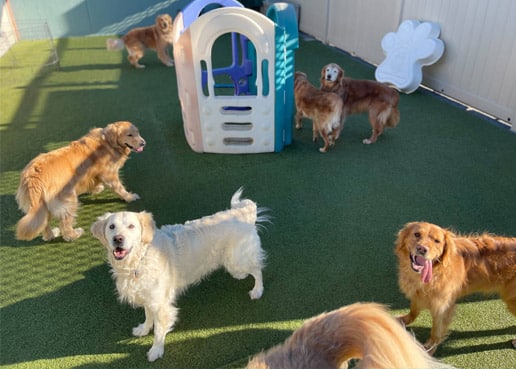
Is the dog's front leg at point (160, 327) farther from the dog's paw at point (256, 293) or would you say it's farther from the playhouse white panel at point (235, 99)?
the playhouse white panel at point (235, 99)

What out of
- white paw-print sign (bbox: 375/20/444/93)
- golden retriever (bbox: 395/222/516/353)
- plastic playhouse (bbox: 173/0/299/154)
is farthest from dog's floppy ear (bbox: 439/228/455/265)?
white paw-print sign (bbox: 375/20/444/93)

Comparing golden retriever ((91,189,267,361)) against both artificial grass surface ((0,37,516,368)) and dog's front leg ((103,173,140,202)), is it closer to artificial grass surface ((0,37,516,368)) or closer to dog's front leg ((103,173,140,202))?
artificial grass surface ((0,37,516,368))

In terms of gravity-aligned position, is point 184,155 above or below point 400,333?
below

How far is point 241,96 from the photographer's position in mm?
4684

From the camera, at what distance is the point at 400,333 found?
1.53m

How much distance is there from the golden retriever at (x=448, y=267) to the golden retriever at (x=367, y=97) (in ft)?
9.56

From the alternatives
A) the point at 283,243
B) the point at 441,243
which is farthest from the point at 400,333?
the point at 283,243

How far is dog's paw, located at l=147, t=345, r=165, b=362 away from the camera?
2.54 m

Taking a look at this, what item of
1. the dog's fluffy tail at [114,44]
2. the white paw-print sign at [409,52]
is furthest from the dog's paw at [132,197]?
the dog's fluffy tail at [114,44]

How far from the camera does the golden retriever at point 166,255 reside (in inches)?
91.5

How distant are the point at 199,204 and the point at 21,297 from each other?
70.1 inches

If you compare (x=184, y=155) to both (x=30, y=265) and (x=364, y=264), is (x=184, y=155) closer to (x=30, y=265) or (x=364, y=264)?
(x=30, y=265)

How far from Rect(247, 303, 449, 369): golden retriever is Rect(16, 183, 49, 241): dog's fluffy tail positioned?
240 centimetres

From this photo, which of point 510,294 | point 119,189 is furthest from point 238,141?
point 510,294
